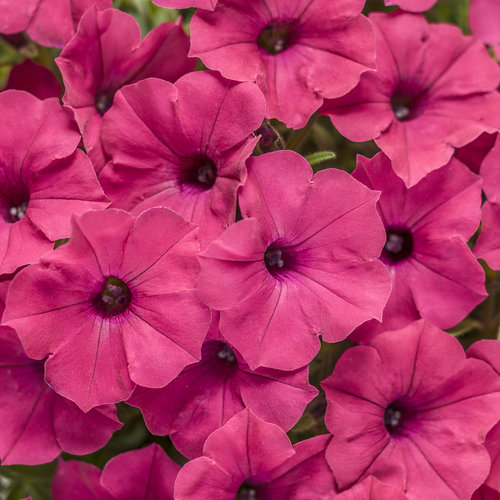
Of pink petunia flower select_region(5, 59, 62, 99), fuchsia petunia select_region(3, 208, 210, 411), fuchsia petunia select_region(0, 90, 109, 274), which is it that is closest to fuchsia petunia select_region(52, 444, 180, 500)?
fuchsia petunia select_region(3, 208, 210, 411)

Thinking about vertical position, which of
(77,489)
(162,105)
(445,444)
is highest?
(162,105)

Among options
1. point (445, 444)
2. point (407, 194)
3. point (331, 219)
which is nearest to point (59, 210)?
point (331, 219)

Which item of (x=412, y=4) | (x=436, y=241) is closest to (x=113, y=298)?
(x=436, y=241)

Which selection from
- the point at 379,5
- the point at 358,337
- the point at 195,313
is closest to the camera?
the point at 195,313

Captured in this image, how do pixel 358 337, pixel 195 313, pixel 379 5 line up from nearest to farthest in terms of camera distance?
1. pixel 195 313
2. pixel 358 337
3. pixel 379 5

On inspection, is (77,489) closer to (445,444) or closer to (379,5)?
(445,444)

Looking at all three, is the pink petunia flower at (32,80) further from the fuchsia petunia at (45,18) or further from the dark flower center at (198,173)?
the dark flower center at (198,173)

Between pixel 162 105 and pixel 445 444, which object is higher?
pixel 162 105
